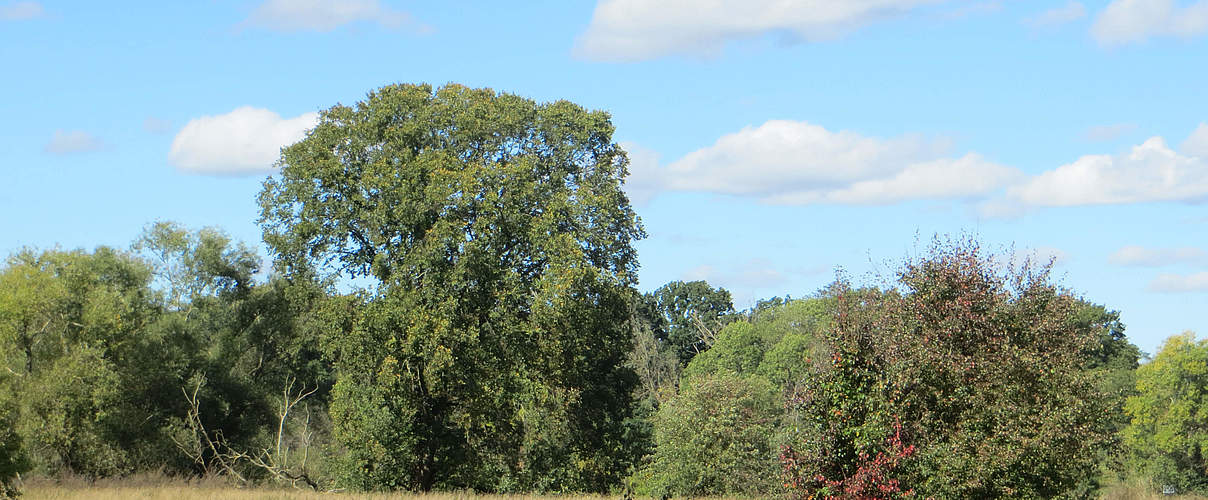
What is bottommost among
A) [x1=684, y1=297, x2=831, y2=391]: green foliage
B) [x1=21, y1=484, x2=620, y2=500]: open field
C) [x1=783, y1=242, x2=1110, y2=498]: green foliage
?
[x1=21, y1=484, x2=620, y2=500]: open field

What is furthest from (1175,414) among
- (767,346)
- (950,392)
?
(950,392)

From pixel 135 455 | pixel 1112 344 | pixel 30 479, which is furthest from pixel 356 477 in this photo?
pixel 1112 344

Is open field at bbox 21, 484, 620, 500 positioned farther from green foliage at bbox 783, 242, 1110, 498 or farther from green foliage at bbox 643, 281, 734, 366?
green foliage at bbox 643, 281, 734, 366

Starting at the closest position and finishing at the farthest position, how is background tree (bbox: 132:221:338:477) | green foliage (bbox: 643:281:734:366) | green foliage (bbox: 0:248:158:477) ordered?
1. green foliage (bbox: 0:248:158:477)
2. background tree (bbox: 132:221:338:477)
3. green foliage (bbox: 643:281:734:366)

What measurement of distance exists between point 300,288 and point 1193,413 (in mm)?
68539

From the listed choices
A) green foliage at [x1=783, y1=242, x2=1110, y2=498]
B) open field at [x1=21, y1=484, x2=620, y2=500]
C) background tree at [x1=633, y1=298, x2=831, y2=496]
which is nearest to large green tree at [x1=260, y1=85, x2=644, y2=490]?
background tree at [x1=633, y1=298, x2=831, y2=496]

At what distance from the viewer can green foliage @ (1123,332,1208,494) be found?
3164 inches

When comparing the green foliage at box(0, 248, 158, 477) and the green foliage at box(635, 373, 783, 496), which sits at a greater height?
the green foliage at box(0, 248, 158, 477)

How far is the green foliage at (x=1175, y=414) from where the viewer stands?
80.4 meters

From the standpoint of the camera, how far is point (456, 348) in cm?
3844

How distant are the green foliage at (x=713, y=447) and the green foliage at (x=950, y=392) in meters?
16.3

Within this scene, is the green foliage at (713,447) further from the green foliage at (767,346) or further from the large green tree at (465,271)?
the green foliage at (767,346)

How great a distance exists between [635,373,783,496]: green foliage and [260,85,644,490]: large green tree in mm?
4082

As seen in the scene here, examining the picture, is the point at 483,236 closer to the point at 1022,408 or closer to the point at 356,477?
the point at 356,477
